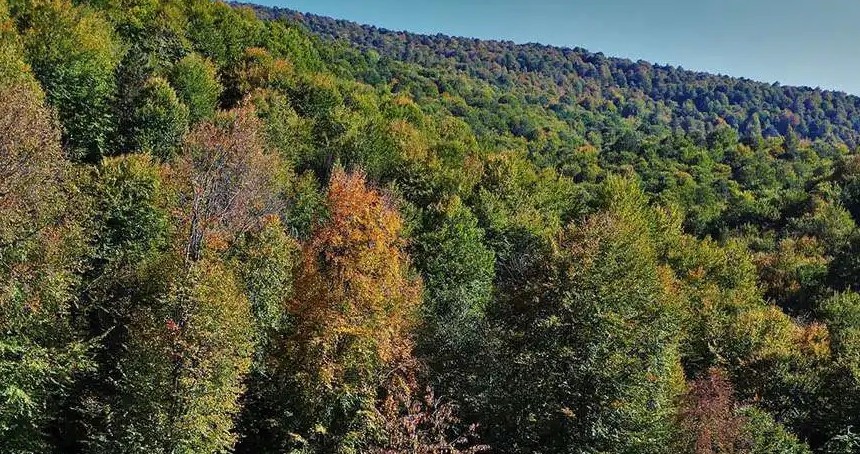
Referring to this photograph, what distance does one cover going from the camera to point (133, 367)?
20984 mm

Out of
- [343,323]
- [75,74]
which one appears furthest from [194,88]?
[343,323]

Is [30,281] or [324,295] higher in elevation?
[324,295]

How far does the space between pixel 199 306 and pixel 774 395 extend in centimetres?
3449

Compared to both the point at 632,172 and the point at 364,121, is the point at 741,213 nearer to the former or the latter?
the point at 632,172

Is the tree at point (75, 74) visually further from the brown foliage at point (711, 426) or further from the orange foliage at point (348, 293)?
the brown foliage at point (711, 426)

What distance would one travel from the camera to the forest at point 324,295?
21281mm

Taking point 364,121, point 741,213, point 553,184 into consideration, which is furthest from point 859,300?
point 364,121

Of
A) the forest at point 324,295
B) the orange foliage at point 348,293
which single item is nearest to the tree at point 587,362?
the forest at point 324,295

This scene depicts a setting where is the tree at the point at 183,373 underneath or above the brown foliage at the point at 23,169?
underneath

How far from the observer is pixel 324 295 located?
2330 cm

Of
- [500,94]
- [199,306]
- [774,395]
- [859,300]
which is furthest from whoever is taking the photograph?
[500,94]

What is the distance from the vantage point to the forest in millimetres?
21281

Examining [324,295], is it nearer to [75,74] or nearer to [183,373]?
[183,373]

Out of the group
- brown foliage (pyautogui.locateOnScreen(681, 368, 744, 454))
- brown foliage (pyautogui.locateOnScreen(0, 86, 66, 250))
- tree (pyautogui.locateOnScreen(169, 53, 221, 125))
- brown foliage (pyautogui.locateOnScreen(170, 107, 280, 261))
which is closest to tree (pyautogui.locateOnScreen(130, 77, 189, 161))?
tree (pyautogui.locateOnScreen(169, 53, 221, 125))
